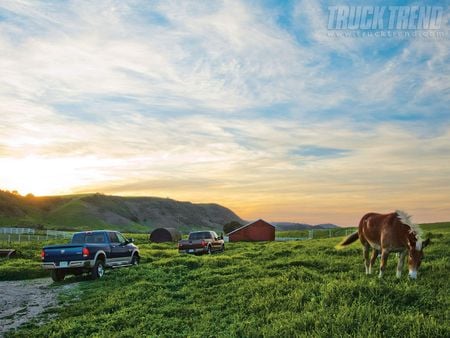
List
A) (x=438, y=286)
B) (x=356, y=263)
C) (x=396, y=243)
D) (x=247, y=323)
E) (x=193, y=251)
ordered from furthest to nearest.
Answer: (x=193, y=251) < (x=356, y=263) < (x=396, y=243) < (x=438, y=286) < (x=247, y=323)

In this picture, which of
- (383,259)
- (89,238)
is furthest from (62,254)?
(383,259)

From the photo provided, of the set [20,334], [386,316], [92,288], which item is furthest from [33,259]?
[386,316]

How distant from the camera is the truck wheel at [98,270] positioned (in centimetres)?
2247

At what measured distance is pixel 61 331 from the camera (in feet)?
38.6

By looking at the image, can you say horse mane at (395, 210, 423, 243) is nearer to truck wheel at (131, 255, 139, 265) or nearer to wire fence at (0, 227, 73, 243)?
truck wheel at (131, 255, 139, 265)

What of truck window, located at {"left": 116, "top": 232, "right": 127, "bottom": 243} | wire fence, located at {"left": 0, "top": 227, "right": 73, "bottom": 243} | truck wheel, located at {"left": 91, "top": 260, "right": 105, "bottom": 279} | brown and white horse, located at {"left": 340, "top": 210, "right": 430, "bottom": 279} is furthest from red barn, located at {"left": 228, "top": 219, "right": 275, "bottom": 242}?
brown and white horse, located at {"left": 340, "top": 210, "right": 430, "bottom": 279}

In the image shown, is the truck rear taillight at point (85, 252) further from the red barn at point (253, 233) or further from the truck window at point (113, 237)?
the red barn at point (253, 233)

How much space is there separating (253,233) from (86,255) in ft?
176

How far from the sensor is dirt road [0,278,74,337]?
14.3 metres

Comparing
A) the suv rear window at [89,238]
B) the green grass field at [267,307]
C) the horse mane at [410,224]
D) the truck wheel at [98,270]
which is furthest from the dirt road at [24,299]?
the horse mane at [410,224]

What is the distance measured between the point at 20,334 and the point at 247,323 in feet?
20.1

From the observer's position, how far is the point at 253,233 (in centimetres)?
7419

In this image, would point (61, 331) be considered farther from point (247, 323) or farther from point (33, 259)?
point (33, 259)

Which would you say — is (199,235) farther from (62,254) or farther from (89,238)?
(62,254)
